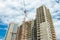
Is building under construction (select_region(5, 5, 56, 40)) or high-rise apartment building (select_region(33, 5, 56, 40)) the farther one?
building under construction (select_region(5, 5, 56, 40))

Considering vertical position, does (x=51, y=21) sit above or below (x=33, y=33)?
above

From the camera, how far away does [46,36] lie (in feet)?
317

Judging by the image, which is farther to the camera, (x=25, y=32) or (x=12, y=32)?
(x=12, y=32)

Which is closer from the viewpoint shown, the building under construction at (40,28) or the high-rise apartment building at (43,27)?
the high-rise apartment building at (43,27)

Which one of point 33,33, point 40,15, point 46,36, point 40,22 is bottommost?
point 46,36

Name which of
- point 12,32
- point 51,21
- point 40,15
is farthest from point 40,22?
point 12,32

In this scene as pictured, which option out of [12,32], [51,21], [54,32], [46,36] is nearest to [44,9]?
[51,21]

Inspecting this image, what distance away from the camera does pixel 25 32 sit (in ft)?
406

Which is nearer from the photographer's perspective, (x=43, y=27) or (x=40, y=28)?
(x=43, y=27)

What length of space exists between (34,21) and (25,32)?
46.0ft

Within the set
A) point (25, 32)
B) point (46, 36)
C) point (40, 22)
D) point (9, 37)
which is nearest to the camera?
point (46, 36)

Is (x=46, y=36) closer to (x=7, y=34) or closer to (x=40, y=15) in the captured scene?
(x=40, y=15)

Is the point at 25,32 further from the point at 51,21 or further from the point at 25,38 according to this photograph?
the point at 51,21

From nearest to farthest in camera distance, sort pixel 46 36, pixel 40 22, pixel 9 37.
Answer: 1. pixel 46 36
2. pixel 40 22
3. pixel 9 37
